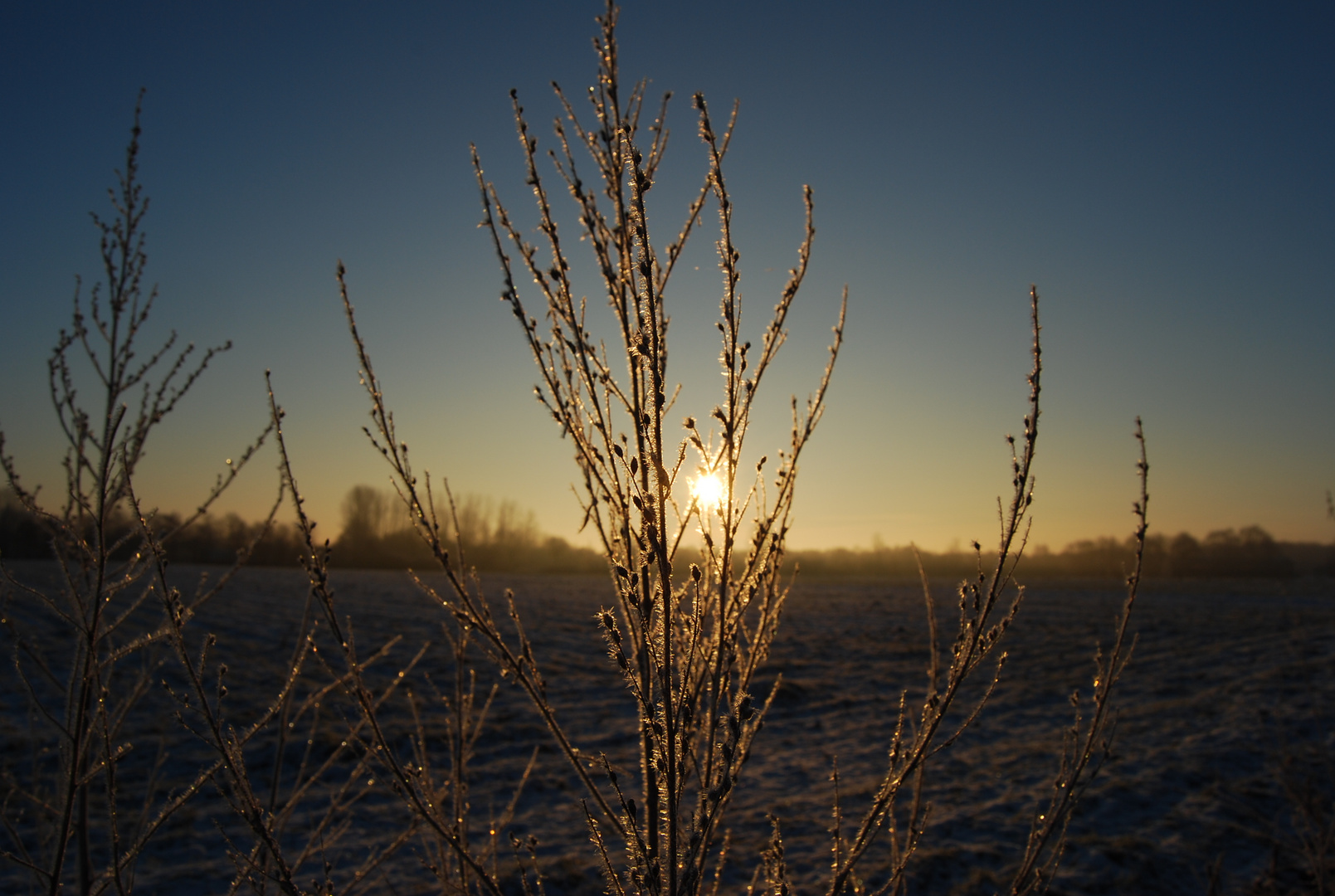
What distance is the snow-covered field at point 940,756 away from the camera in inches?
198

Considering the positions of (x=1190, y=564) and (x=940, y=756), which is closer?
(x=940, y=756)

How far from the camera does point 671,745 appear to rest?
1263 mm

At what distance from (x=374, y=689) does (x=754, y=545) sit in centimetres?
951

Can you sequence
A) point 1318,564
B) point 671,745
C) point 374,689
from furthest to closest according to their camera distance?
1. point 1318,564
2. point 374,689
3. point 671,745

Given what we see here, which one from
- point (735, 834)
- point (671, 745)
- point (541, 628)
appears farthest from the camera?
point (541, 628)

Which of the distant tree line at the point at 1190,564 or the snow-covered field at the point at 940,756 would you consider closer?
the snow-covered field at the point at 940,756

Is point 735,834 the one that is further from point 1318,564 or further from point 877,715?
point 1318,564

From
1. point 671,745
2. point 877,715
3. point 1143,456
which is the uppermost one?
point 1143,456

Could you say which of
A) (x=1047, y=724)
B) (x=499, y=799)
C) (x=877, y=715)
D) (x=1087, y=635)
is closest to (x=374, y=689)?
(x=499, y=799)

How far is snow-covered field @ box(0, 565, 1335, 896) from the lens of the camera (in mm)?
5031

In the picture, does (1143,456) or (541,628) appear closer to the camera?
(1143,456)

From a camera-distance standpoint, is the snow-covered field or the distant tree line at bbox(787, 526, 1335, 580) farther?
the distant tree line at bbox(787, 526, 1335, 580)

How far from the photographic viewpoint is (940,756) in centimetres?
767

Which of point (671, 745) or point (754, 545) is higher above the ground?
point (754, 545)
